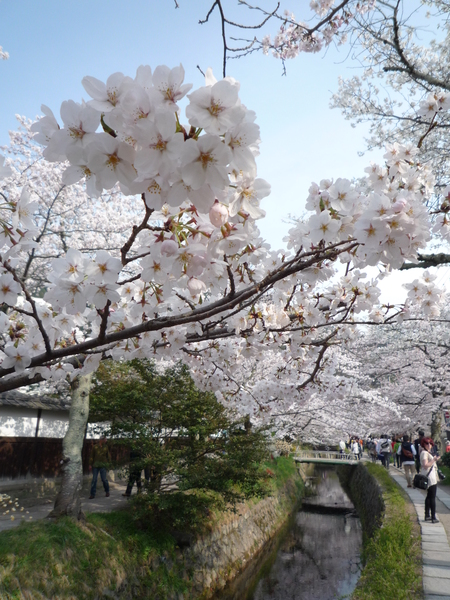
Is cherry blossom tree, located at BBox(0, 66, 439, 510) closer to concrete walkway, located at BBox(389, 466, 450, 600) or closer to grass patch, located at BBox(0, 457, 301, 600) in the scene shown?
grass patch, located at BBox(0, 457, 301, 600)

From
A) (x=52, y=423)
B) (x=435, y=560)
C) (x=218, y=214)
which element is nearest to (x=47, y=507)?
(x=52, y=423)

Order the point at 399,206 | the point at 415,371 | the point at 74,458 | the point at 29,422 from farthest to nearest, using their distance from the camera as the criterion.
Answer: the point at 415,371, the point at 29,422, the point at 74,458, the point at 399,206

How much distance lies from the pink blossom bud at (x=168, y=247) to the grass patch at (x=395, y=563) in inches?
199

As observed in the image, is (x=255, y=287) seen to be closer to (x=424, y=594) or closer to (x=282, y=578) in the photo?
(x=424, y=594)

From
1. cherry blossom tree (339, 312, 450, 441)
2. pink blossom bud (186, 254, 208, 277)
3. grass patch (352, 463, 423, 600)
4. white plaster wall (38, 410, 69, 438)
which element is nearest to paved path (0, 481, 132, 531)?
white plaster wall (38, 410, 69, 438)

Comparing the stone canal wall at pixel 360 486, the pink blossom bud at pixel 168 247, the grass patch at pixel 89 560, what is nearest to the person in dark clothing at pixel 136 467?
the grass patch at pixel 89 560

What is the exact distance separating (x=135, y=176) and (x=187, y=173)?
0.54 ft

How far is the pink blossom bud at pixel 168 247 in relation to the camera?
4.65 feet

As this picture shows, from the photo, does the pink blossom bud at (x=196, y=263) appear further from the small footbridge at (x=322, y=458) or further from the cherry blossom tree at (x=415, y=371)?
the small footbridge at (x=322, y=458)

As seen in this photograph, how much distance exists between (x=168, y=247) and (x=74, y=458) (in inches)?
261

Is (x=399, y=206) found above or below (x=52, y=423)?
above

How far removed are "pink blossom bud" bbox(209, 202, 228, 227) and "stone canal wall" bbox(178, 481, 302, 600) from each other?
7736 millimetres

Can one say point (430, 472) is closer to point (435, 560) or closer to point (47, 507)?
point (435, 560)

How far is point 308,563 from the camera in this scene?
10.7m
